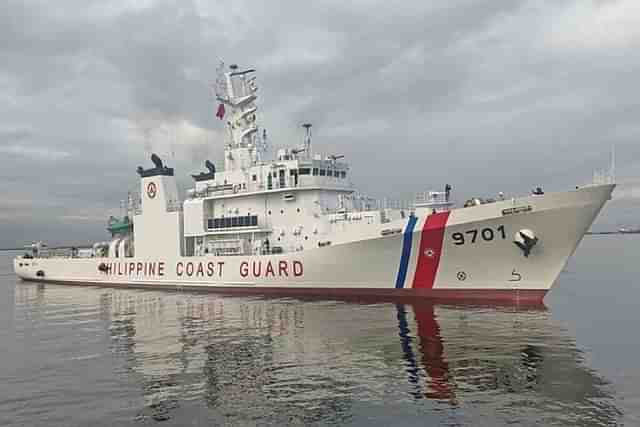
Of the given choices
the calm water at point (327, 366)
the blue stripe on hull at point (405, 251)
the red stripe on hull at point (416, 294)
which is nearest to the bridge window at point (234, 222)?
the red stripe on hull at point (416, 294)

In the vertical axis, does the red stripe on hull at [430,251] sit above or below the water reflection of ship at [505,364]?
above

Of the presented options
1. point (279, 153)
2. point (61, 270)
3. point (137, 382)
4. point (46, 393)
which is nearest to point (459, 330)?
point (137, 382)

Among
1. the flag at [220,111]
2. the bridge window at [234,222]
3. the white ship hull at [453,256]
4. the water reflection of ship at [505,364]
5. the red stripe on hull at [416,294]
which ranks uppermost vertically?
the flag at [220,111]

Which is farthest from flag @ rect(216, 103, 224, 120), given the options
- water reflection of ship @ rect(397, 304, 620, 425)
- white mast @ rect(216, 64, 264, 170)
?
Answer: water reflection of ship @ rect(397, 304, 620, 425)

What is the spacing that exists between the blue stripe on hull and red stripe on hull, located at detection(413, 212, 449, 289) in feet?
1.28

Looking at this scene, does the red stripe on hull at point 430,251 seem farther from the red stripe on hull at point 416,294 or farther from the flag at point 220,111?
the flag at point 220,111

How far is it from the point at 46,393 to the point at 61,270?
26.6m

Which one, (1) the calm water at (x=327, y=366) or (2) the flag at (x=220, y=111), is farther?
(2) the flag at (x=220, y=111)

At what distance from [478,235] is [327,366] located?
9.01 meters

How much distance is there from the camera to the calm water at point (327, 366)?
8.60 metres

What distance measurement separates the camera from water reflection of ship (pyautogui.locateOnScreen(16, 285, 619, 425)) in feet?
29.5

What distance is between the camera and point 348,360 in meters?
11.6

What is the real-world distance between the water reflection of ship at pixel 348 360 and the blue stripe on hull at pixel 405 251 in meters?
1.25

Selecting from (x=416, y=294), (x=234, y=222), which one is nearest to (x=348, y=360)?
(x=416, y=294)
